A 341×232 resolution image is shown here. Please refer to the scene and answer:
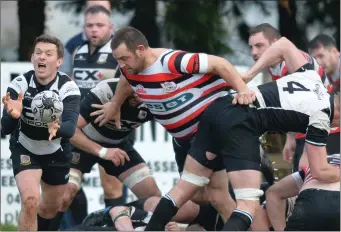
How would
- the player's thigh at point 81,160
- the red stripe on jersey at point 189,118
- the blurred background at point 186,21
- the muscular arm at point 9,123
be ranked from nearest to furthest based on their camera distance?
the muscular arm at point 9,123, the red stripe on jersey at point 189,118, the player's thigh at point 81,160, the blurred background at point 186,21

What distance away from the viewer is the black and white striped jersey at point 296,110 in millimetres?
7609

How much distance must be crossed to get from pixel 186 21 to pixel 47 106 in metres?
5.74

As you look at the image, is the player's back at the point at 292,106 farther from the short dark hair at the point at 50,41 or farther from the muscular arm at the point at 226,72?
the short dark hair at the point at 50,41

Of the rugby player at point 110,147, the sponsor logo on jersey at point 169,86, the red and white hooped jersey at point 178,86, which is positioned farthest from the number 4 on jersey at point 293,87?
the rugby player at point 110,147

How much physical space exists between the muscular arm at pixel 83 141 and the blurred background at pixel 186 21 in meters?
4.41

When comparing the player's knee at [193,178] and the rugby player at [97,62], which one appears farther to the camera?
the rugby player at [97,62]

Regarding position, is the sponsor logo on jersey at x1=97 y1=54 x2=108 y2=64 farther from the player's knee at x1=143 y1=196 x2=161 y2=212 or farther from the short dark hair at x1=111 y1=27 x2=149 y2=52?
the short dark hair at x1=111 y1=27 x2=149 y2=52

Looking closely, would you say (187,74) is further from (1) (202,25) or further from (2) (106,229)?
(1) (202,25)

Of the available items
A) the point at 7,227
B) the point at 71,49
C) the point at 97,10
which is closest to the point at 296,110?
the point at 97,10

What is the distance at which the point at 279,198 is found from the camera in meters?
8.20

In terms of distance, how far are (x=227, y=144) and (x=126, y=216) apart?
109 centimetres

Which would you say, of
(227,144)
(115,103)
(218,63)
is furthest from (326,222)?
(115,103)

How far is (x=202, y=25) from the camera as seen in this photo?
43.8 ft

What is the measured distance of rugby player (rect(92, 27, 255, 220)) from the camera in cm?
778
